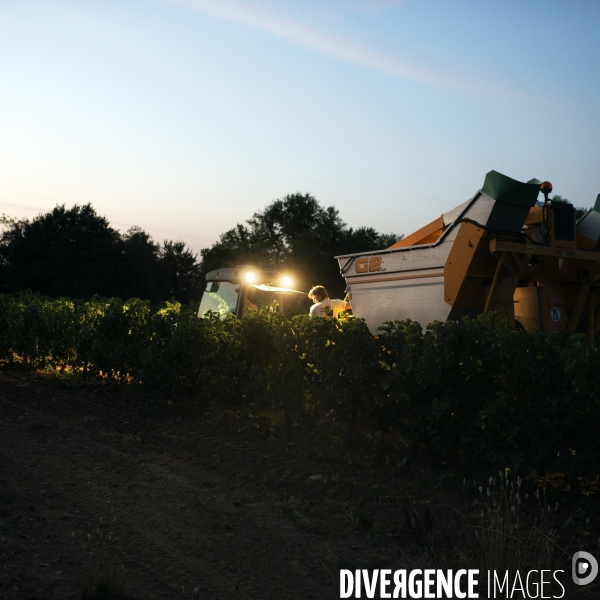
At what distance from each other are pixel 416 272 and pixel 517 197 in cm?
173

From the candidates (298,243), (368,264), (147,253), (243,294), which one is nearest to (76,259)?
(147,253)

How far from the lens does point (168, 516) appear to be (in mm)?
5742

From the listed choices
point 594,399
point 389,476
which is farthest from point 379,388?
point 594,399

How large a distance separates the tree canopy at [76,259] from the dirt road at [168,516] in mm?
38841

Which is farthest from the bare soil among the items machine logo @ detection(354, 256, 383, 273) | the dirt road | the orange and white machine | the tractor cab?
the tractor cab

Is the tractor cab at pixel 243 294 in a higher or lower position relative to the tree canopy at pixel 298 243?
lower

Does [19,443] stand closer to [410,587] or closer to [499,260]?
[410,587]

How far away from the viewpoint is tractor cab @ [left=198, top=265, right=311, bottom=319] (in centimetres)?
1415

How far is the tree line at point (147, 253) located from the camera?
48844 mm

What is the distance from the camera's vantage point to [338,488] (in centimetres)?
680

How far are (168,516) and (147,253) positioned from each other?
175 ft

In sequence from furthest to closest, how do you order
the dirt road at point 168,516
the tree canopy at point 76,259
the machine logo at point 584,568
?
1. the tree canopy at point 76,259
2. the machine logo at point 584,568
3. the dirt road at point 168,516

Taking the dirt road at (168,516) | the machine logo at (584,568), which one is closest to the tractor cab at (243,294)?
the dirt road at (168,516)

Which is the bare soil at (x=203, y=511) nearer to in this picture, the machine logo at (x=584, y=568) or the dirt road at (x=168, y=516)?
the dirt road at (x=168, y=516)
